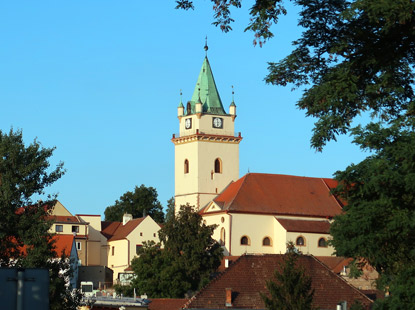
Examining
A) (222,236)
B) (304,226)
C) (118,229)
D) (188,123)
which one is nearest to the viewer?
(222,236)

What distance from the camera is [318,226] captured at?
100 meters

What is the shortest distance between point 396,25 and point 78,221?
9387 cm

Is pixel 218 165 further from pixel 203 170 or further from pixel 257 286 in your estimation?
pixel 257 286

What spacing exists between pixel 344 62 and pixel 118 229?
321 feet

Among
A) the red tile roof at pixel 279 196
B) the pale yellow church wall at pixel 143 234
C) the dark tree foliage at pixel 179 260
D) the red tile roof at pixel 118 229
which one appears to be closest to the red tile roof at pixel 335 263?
the red tile roof at pixel 279 196

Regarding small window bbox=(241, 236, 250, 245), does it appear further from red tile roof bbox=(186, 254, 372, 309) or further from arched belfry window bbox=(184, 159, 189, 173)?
red tile roof bbox=(186, 254, 372, 309)

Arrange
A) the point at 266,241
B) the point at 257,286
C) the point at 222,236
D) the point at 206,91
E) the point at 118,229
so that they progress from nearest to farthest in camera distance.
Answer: the point at 257,286 → the point at 222,236 → the point at 266,241 → the point at 206,91 → the point at 118,229

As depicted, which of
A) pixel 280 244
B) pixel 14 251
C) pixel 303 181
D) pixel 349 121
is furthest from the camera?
pixel 303 181

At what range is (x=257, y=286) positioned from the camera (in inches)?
1980

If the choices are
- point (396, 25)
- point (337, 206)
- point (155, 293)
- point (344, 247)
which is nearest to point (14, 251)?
point (344, 247)

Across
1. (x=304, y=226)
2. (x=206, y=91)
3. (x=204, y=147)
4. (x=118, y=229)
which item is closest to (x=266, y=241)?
(x=304, y=226)

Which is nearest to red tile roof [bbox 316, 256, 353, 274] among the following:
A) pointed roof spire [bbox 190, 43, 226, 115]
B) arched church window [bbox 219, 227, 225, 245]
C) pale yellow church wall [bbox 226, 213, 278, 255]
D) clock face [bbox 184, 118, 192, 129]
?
pale yellow church wall [bbox 226, 213, 278, 255]

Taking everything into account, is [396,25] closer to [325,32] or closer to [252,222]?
[325,32]

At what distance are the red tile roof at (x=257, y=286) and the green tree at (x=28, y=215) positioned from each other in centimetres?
1238
